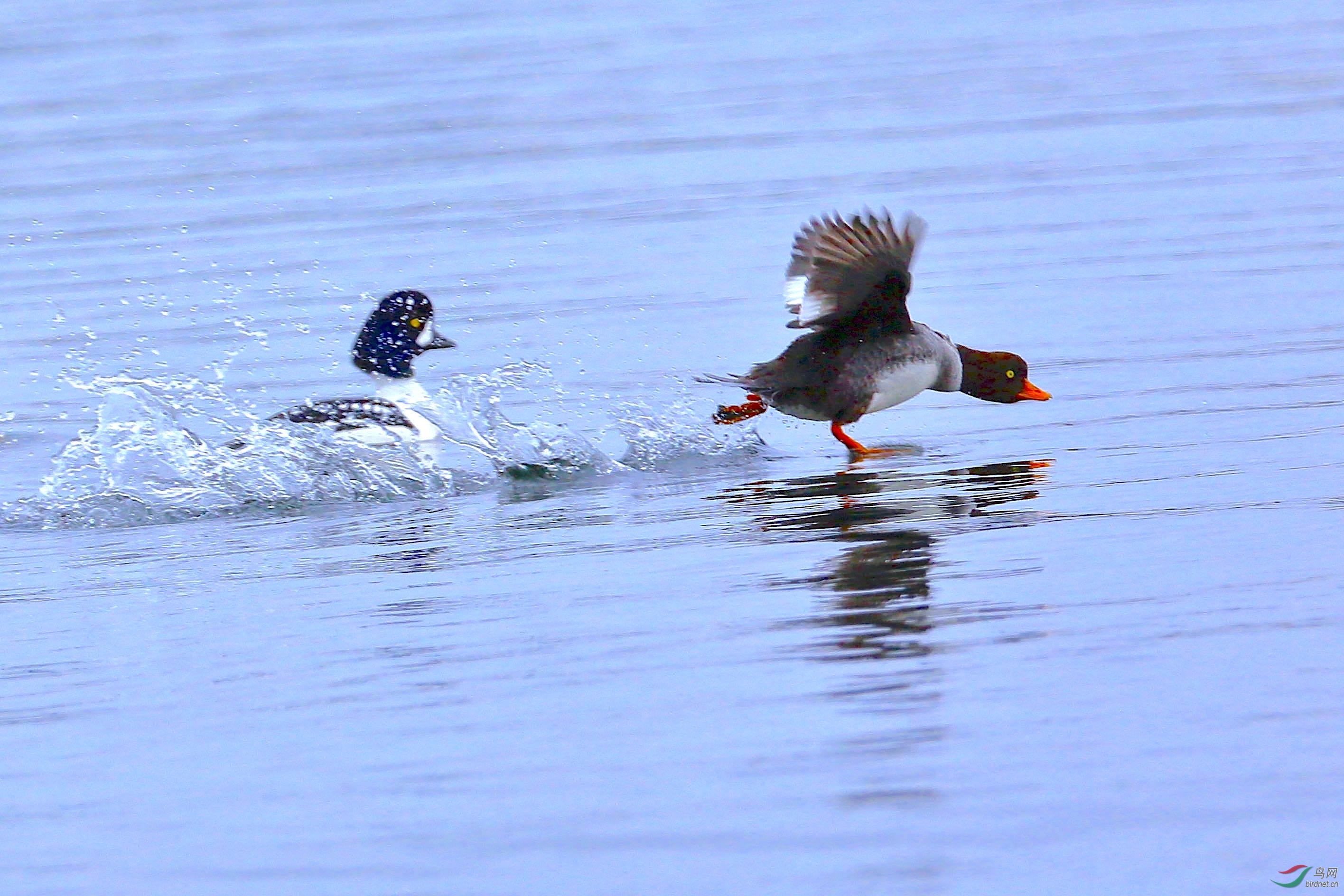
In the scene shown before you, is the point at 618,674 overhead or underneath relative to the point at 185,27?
underneath

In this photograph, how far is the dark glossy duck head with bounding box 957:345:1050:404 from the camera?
9195 mm

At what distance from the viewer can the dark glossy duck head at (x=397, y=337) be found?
9.58 meters

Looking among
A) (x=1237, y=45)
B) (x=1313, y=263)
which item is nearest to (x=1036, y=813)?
(x=1313, y=263)

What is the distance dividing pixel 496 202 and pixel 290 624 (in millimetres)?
11298

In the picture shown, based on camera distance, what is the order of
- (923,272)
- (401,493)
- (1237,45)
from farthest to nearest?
(1237,45)
(923,272)
(401,493)

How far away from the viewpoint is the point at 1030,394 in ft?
30.4

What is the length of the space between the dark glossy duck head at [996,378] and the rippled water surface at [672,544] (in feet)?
0.78

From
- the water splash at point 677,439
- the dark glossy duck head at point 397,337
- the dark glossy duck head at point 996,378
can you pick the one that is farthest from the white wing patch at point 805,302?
the dark glossy duck head at point 397,337

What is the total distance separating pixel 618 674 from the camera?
5.23 m

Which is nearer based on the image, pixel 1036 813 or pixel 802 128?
pixel 1036 813

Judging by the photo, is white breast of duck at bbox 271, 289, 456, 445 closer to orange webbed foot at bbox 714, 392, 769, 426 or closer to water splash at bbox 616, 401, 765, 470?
water splash at bbox 616, 401, 765, 470

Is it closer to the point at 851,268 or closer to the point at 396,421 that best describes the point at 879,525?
the point at 851,268

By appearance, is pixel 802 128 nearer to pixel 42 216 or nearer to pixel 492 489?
pixel 42 216

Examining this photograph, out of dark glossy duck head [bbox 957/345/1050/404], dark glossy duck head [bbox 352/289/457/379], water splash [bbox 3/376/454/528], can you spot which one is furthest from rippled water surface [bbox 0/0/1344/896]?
dark glossy duck head [bbox 352/289/457/379]
